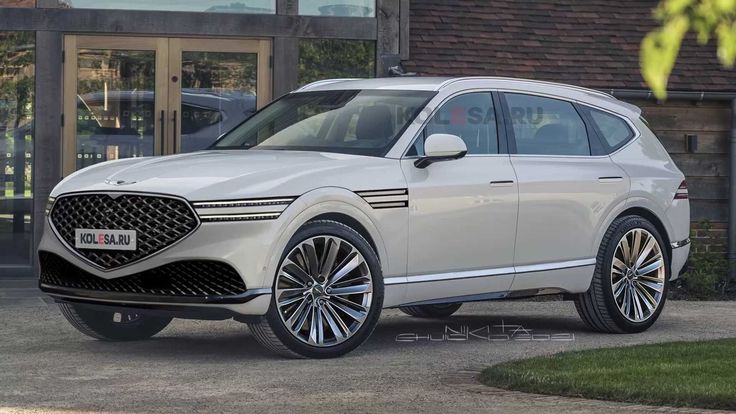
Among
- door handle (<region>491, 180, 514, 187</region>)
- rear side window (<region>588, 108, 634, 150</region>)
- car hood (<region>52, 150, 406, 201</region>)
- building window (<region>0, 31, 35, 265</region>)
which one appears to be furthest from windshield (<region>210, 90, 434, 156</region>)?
building window (<region>0, 31, 35, 265</region>)

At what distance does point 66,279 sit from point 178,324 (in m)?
2.31

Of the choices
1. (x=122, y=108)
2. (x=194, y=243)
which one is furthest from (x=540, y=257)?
(x=122, y=108)

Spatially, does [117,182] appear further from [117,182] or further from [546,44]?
[546,44]

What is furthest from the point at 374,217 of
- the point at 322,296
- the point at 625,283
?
the point at 625,283

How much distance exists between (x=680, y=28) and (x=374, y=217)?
232 inches

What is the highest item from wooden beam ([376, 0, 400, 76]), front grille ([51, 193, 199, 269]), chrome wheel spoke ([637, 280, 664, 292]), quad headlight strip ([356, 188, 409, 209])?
wooden beam ([376, 0, 400, 76])

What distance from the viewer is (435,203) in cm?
928

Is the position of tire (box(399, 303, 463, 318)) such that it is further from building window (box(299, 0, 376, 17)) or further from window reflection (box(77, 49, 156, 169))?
building window (box(299, 0, 376, 17))

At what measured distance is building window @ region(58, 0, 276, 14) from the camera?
15.6 meters

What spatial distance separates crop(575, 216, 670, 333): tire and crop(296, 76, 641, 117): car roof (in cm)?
101

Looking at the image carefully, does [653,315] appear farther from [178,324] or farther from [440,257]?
[178,324]

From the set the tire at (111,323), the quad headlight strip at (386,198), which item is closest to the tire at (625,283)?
the quad headlight strip at (386,198)

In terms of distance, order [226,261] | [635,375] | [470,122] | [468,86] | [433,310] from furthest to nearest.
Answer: [433,310]
[468,86]
[470,122]
[226,261]
[635,375]

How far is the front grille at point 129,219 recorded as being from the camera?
8.28 meters
